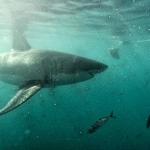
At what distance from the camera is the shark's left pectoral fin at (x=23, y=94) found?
430cm

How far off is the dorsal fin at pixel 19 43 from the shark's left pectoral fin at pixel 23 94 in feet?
7.72

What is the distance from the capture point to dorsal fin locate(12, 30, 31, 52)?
7.30 metres

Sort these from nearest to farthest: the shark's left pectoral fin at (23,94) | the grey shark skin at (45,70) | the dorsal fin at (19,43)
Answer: the shark's left pectoral fin at (23,94), the grey shark skin at (45,70), the dorsal fin at (19,43)

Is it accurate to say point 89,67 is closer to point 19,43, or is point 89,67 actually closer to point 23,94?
point 23,94

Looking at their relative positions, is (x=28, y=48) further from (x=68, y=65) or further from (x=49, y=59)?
(x=68, y=65)

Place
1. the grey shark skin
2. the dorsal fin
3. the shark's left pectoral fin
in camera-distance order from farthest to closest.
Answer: the dorsal fin < the grey shark skin < the shark's left pectoral fin

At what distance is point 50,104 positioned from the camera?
2303 centimetres

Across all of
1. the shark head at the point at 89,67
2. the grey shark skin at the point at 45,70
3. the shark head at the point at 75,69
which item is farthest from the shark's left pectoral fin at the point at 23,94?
A: the shark head at the point at 89,67

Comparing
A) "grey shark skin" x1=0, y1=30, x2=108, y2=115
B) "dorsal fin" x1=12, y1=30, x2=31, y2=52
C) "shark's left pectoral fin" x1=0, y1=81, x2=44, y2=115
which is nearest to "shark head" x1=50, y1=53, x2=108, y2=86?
"grey shark skin" x1=0, y1=30, x2=108, y2=115

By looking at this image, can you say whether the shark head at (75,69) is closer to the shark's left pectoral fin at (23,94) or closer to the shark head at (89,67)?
the shark head at (89,67)

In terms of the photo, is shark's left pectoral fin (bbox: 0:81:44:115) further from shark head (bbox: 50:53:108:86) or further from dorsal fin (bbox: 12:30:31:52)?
dorsal fin (bbox: 12:30:31:52)


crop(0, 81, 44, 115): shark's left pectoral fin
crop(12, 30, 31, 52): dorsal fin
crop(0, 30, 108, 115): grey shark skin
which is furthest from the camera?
crop(12, 30, 31, 52): dorsal fin

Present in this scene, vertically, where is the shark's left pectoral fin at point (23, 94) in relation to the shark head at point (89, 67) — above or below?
below

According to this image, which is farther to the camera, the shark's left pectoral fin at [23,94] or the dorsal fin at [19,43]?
the dorsal fin at [19,43]
